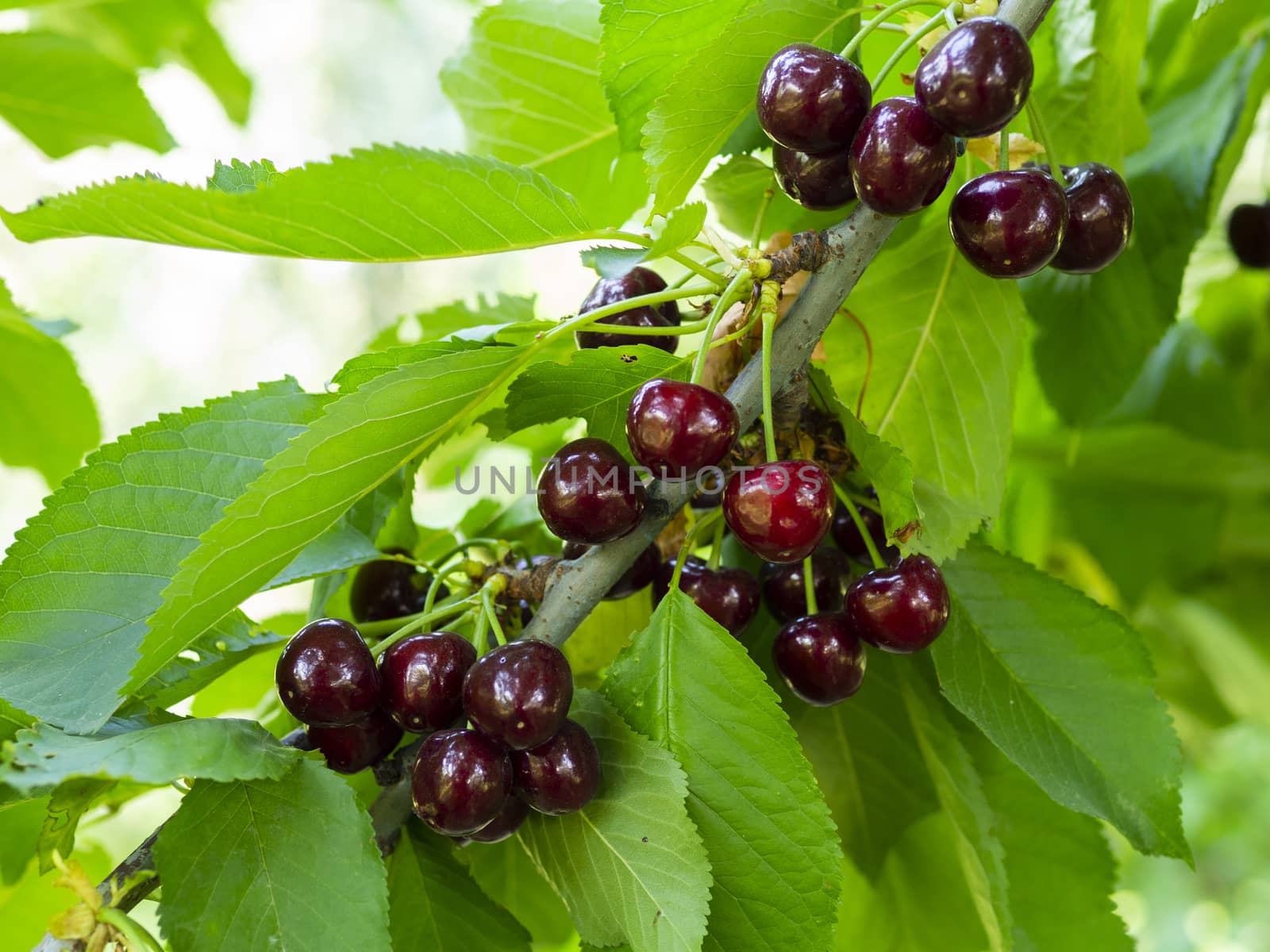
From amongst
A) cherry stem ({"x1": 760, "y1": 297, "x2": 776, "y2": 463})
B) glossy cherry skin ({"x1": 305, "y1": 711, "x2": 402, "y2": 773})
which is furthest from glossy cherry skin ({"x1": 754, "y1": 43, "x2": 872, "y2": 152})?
glossy cherry skin ({"x1": 305, "y1": 711, "x2": 402, "y2": 773})

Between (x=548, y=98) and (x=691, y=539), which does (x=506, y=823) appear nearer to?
(x=691, y=539)

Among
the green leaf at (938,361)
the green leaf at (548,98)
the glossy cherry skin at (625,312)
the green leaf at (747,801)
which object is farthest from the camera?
the green leaf at (548,98)

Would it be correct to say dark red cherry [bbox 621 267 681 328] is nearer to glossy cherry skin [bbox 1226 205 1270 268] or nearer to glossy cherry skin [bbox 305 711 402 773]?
glossy cherry skin [bbox 305 711 402 773]

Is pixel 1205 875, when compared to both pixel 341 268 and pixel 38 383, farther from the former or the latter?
pixel 341 268

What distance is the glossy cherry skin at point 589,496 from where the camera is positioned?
58 centimetres

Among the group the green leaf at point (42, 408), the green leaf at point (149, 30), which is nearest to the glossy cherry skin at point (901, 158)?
the green leaf at point (42, 408)

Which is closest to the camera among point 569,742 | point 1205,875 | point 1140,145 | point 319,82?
point 569,742

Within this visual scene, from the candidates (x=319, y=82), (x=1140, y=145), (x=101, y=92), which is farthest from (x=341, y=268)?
(x=1140, y=145)

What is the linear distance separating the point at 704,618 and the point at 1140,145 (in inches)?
25.3

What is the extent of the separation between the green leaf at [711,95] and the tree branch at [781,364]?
0.09 meters

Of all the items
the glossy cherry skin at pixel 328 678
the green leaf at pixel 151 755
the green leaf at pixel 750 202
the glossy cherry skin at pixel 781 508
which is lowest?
the glossy cherry skin at pixel 328 678

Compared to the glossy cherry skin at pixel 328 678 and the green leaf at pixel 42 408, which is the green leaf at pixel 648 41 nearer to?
the glossy cherry skin at pixel 328 678

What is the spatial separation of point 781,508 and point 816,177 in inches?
9.1

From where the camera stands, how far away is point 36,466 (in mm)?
1088
